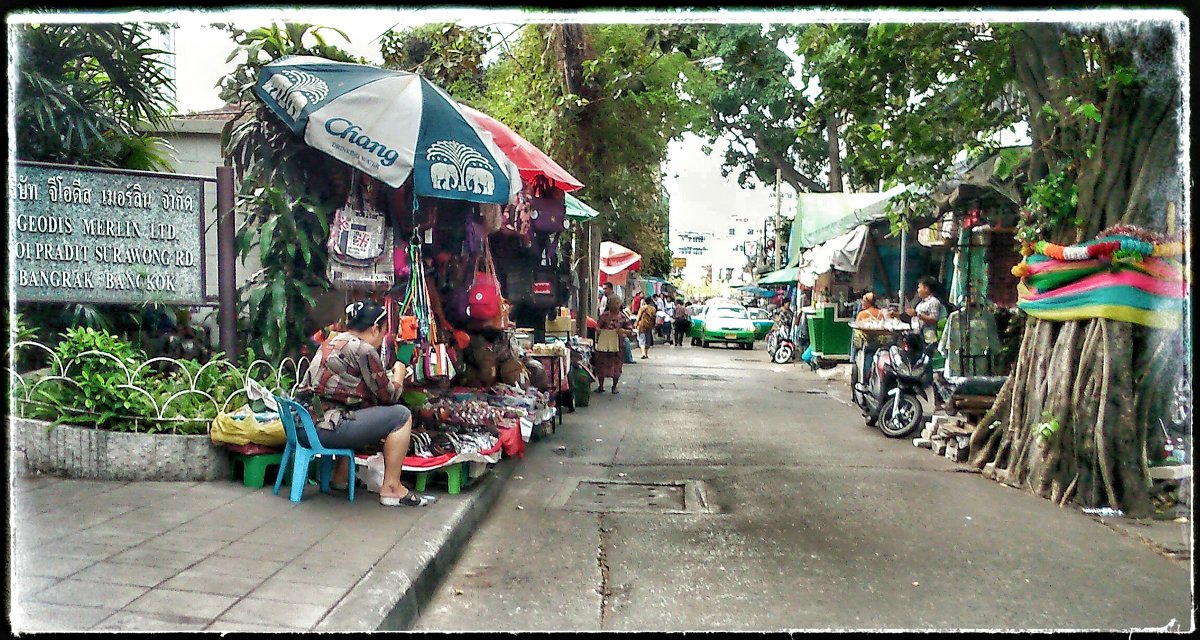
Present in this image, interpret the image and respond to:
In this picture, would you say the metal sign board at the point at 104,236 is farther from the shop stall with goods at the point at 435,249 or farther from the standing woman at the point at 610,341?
the standing woman at the point at 610,341

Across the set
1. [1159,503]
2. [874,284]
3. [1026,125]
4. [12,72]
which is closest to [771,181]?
[874,284]

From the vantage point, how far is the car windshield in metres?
30.6

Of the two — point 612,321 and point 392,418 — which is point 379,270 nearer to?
point 392,418

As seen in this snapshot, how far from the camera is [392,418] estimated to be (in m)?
5.92

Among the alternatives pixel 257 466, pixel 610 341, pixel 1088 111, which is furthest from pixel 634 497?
pixel 610 341

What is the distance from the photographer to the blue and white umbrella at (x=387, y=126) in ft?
20.4

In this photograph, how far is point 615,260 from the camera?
2686 centimetres

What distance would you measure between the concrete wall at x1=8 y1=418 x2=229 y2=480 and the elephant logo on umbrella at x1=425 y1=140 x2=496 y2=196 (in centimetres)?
237

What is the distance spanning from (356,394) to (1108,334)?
5476 millimetres

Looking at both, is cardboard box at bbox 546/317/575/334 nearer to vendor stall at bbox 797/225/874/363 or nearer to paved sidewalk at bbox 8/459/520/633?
vendor stall at bbox 797/225/874/363

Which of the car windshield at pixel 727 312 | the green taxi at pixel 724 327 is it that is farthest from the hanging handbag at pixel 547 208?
the car windshield at pixel 727 312

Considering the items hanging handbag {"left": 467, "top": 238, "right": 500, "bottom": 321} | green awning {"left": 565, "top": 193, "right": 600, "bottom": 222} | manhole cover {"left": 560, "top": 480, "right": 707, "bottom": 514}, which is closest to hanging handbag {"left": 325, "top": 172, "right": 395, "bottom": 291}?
hanging handbag {"left": 467, "top": 238, "right": 500, "bottom": 321}

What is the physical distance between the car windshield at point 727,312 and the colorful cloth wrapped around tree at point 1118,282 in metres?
23.1

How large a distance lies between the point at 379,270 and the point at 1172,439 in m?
6.32
